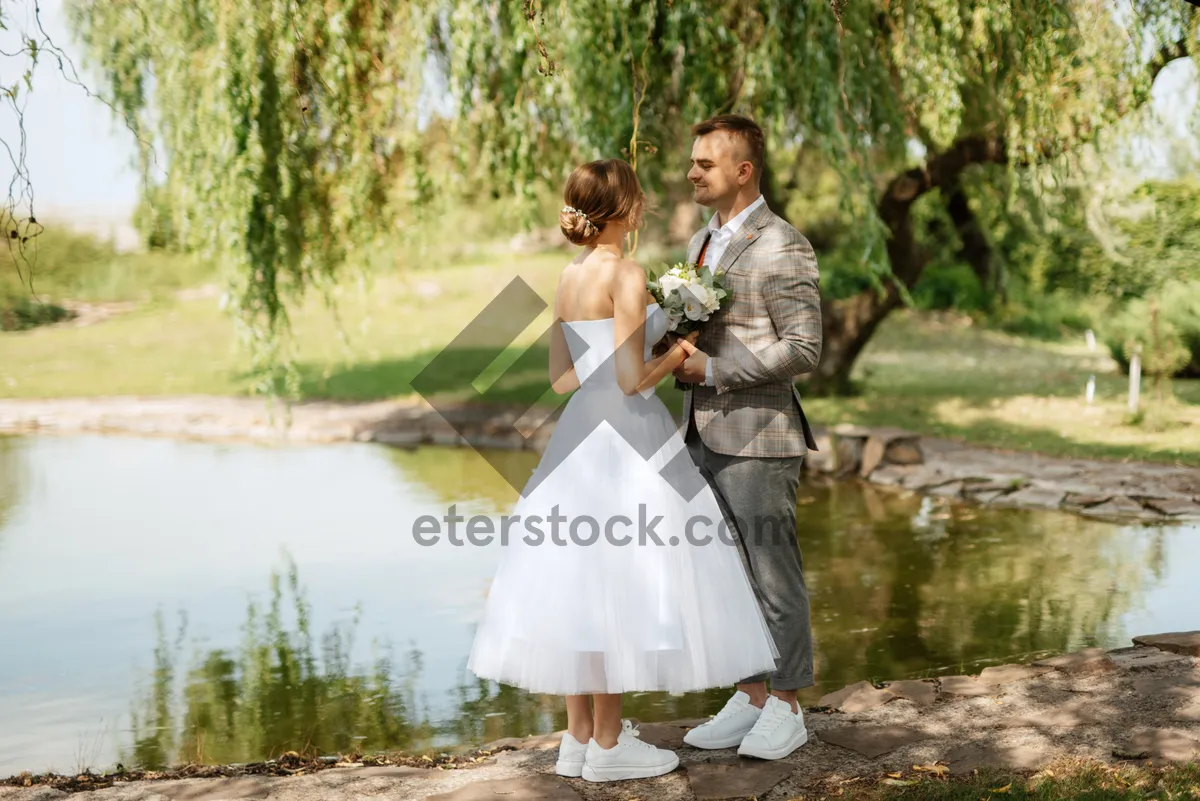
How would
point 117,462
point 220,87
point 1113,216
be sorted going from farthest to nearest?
point 1113,216 < point 117,462 < point 220,87

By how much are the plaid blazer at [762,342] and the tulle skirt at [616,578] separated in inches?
8.8

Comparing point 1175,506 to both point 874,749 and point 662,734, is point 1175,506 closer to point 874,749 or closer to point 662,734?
point 874,749

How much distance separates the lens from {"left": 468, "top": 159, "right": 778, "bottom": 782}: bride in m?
3.44

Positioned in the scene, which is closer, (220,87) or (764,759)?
(764,759)

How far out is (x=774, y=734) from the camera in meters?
3.67

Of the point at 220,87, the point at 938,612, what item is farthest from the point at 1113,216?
the point at 220,87

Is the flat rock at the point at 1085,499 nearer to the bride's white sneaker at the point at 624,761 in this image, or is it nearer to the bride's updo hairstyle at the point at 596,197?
the bride's white sneaker at the point at 624,761

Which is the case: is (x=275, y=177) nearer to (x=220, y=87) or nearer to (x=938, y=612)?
(x=220, y=87)

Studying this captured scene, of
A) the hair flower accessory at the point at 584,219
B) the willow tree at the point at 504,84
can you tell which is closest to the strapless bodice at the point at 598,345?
the hair flower accessory at the point at 584,219

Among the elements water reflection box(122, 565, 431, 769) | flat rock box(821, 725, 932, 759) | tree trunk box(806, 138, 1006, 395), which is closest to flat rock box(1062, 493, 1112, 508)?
tree trunk box(806, 138, 1006, 395)

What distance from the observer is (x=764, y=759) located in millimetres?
3656

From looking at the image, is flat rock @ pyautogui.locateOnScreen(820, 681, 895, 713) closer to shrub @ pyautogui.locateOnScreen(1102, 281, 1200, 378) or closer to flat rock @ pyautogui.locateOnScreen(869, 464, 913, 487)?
flat rock @ pyautogui.locateOnScreen(869, 464, 913, 487)

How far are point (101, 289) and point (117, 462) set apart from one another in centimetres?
1525

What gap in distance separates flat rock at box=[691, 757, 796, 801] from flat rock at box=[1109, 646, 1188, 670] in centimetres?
175
